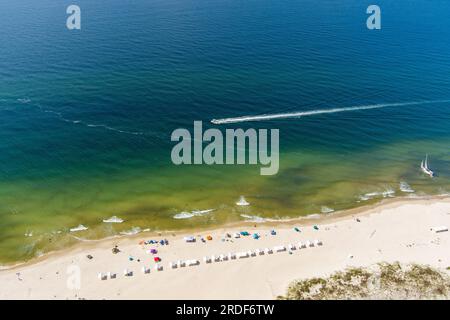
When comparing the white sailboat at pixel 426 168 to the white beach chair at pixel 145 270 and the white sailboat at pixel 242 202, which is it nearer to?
the white sailboat at pixel 242 202

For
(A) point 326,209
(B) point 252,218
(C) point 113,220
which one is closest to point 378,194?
(A) point 326,209

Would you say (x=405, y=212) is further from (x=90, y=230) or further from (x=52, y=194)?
(x=52, y=194)

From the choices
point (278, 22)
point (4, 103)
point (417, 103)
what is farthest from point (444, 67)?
point (4, 103)

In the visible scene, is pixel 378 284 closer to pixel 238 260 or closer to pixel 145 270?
pixel 238 260

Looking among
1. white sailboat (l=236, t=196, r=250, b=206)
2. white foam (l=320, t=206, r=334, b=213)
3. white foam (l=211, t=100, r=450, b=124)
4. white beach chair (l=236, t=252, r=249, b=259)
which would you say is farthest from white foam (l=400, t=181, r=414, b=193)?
white beach chair (l=236, t=252, r=249, b=259)

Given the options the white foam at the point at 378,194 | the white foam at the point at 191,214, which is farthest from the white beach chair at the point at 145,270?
the white foam at the point at 378,194

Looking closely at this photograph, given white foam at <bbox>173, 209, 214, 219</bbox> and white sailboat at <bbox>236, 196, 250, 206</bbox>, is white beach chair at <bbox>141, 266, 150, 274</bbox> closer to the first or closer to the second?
white foam at <bbox>173, 209, 214, 219</bbox>
